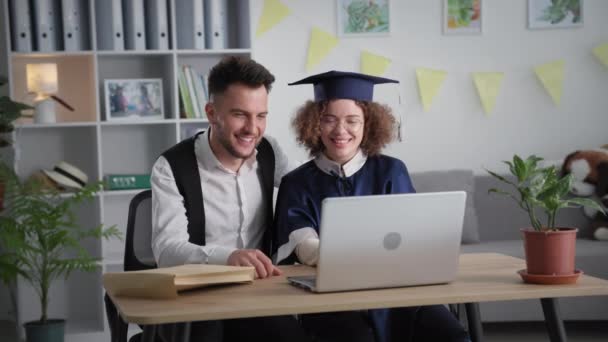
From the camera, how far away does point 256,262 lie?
2156mm

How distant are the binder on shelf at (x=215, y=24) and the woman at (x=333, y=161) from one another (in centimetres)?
168

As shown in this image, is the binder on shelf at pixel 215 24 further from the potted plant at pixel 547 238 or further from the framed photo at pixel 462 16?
the potted plant at pixel 547 238

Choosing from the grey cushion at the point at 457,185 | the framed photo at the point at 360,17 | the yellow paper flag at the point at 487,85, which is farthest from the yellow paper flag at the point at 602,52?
the framed photo at the point at 360,17

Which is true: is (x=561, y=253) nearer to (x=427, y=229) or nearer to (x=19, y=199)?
(x=427, y=229)

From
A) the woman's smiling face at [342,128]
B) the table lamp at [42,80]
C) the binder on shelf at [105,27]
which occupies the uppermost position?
the binder on shelf at [105,27]

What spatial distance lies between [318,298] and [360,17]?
2.99m

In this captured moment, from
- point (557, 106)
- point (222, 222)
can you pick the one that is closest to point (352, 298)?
point (222, 222)

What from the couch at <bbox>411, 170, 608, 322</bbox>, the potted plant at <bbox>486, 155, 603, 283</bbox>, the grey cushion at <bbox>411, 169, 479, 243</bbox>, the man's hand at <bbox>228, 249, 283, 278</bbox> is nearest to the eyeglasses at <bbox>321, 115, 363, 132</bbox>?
the man's hand at <bbox>228, 249, 283, 278</bbox>

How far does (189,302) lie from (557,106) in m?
3.41

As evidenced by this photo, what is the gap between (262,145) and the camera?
2.78m

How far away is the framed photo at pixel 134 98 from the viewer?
4.26 meters

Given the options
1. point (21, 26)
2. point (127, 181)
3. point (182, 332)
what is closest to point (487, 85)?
point (127, 181)

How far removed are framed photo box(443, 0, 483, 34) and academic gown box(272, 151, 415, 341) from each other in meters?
2.28

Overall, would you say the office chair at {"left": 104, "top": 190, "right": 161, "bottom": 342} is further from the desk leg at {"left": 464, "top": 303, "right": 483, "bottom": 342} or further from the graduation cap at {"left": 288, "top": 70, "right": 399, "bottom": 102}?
the desk leg at {"left": 464, "top": 303, "right": 483, "bottom": 342}
